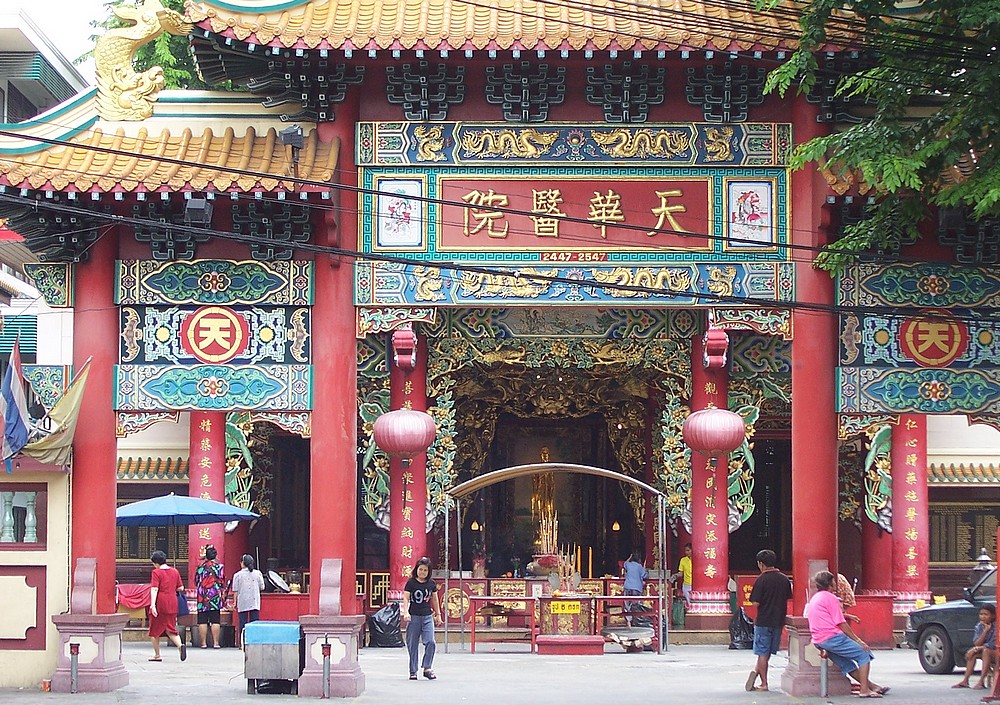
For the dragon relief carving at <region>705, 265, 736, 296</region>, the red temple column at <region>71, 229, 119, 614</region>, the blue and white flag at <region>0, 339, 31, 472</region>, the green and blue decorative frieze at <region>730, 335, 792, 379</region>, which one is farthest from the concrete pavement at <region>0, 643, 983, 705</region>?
the dragon relief carving at <region>705, 265, 736, 296</region>

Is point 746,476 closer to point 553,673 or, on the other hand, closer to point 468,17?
point 553,673

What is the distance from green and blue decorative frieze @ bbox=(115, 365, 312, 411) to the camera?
61.2 ft

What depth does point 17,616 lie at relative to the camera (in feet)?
61.7

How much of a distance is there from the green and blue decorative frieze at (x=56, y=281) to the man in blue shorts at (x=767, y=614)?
882 cm

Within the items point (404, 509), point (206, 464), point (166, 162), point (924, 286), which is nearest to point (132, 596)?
point (206, 464)

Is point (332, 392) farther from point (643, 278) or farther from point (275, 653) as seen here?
point (643, 278)

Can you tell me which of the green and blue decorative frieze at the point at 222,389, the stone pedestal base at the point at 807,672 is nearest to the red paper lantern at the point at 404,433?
the green and blue decorative frieze at the point at 222,389

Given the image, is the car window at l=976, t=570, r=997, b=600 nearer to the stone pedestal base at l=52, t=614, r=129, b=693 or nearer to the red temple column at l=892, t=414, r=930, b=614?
the red temple column at l=892, t=414, r=930, b=614

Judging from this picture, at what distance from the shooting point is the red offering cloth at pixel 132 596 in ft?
91.1

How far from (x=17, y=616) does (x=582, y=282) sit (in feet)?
25.0

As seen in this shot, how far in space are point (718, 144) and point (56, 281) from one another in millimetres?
7942

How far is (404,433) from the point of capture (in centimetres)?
2167

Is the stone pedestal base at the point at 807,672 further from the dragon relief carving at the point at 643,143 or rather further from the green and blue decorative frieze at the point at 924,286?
the dragon relief carving at the point at 643,143

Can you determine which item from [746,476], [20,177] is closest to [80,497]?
[20,177]
